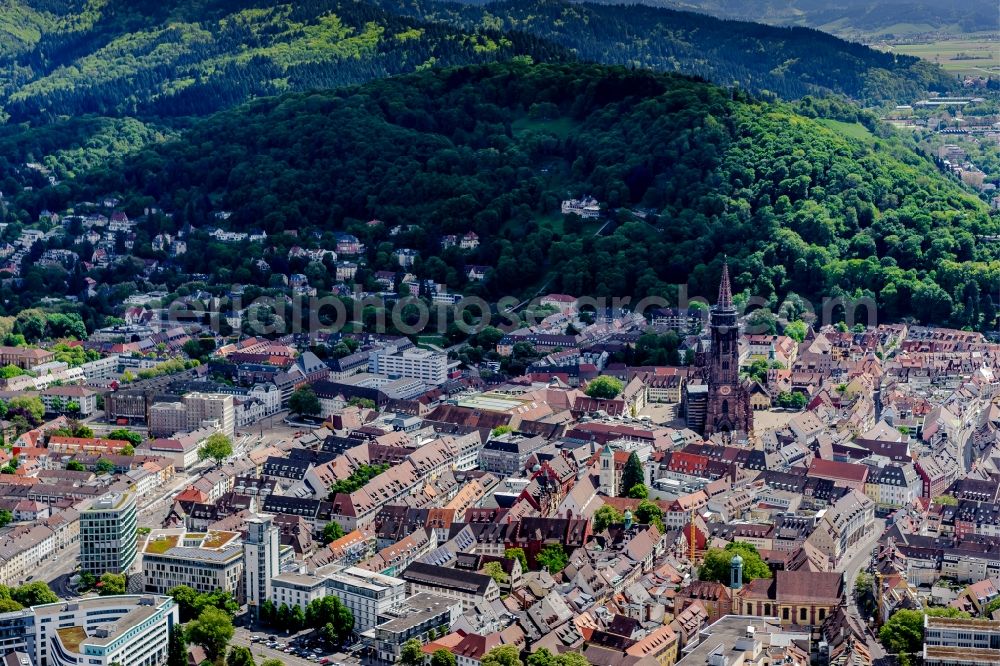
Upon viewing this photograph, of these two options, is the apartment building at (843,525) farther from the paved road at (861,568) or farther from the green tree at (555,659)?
the green tree at (555,659)

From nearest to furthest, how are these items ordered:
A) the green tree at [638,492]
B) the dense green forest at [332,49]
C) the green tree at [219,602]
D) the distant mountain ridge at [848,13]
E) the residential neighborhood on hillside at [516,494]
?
the residential neighborhood on hillside at [516,494], the green tree at [219,602], the green tree at [638,492], the dense green forest at [332,49], the distant mountain ridge at [848,13]

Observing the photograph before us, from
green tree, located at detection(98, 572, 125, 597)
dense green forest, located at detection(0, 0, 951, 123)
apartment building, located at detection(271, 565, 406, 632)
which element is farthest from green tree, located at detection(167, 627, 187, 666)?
dense green forest, located at detection(0, 0, 951, 123)

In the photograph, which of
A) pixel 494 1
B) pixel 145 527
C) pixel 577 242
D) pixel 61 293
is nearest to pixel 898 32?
pixel 494 1

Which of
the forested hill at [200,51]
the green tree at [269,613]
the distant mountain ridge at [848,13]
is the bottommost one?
the green tree at [269,613]

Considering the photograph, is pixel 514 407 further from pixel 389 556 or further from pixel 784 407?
pixel 389 556

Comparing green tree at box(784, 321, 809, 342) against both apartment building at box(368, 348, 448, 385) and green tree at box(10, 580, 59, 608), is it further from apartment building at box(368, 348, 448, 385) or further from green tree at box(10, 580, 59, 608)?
green tree at box(10, 580, 59, 608)

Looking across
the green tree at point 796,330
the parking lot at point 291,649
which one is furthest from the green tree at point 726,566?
the green tree at point 796,330

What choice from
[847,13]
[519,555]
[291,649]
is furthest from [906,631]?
[847,13]
